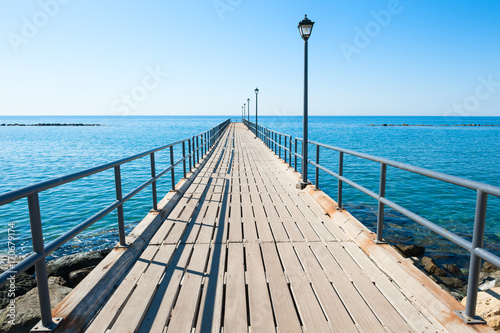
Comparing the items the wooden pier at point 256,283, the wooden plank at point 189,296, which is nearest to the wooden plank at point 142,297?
the wooden pier at point 256,283

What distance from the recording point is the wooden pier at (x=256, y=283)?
252 cm

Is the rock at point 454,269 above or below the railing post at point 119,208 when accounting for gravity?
below

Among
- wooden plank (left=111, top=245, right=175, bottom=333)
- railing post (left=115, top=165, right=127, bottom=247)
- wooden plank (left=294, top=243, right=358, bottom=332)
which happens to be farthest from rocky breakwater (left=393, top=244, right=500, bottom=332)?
railing post (left=115, top=165, right=127, bottom=247)

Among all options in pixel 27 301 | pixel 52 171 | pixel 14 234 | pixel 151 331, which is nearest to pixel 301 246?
pixel 151 331

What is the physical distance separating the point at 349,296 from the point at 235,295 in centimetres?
98

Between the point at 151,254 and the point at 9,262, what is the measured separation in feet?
20.8

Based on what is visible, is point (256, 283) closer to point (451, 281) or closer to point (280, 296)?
point (280, 296)

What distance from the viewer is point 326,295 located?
2916 millimetres

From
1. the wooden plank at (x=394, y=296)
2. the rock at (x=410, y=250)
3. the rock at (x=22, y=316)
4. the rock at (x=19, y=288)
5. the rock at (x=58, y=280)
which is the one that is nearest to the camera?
the wooden plank at (x=394, y=296)

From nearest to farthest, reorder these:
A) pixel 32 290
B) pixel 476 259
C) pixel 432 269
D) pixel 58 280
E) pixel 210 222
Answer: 1. pixel 476 259
2. pixel 32 290
3. pixel 210 222
4. pixel 58 280
5. pixel 432 269

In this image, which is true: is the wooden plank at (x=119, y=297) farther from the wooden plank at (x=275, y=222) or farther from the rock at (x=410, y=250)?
the rock at (x=410, y=250)

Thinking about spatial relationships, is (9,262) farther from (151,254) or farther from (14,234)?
(151,254)

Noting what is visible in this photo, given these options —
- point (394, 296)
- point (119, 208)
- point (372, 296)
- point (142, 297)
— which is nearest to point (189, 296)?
point (142, 297)

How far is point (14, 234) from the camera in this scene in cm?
1036
